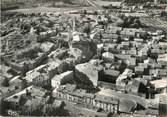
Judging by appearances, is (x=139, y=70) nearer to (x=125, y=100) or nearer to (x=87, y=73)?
(x=87, y=73)

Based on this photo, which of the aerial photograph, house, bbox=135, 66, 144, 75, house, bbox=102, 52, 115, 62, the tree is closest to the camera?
the aerial photograph

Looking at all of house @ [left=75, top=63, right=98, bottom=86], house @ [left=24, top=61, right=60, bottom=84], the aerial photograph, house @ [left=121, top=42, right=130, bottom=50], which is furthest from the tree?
house @ [left=121, top=42, right=130, bottom=50]

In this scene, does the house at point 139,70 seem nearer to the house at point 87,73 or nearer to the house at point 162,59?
the house at point 162,59

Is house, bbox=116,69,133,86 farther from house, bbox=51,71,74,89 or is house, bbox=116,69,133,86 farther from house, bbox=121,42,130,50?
house, bbox=121,42,130,50

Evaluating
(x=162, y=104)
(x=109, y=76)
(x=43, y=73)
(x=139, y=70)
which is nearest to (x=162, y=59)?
(x=139, y=70)

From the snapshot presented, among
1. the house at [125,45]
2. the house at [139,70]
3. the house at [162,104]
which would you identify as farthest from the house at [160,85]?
the house at [125,45]

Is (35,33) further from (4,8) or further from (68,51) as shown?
(4,8)

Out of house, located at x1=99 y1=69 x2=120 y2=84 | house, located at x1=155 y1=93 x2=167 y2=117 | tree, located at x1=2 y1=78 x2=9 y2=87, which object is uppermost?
house, located at x1=99 y1=69 x2=120 y2=84
